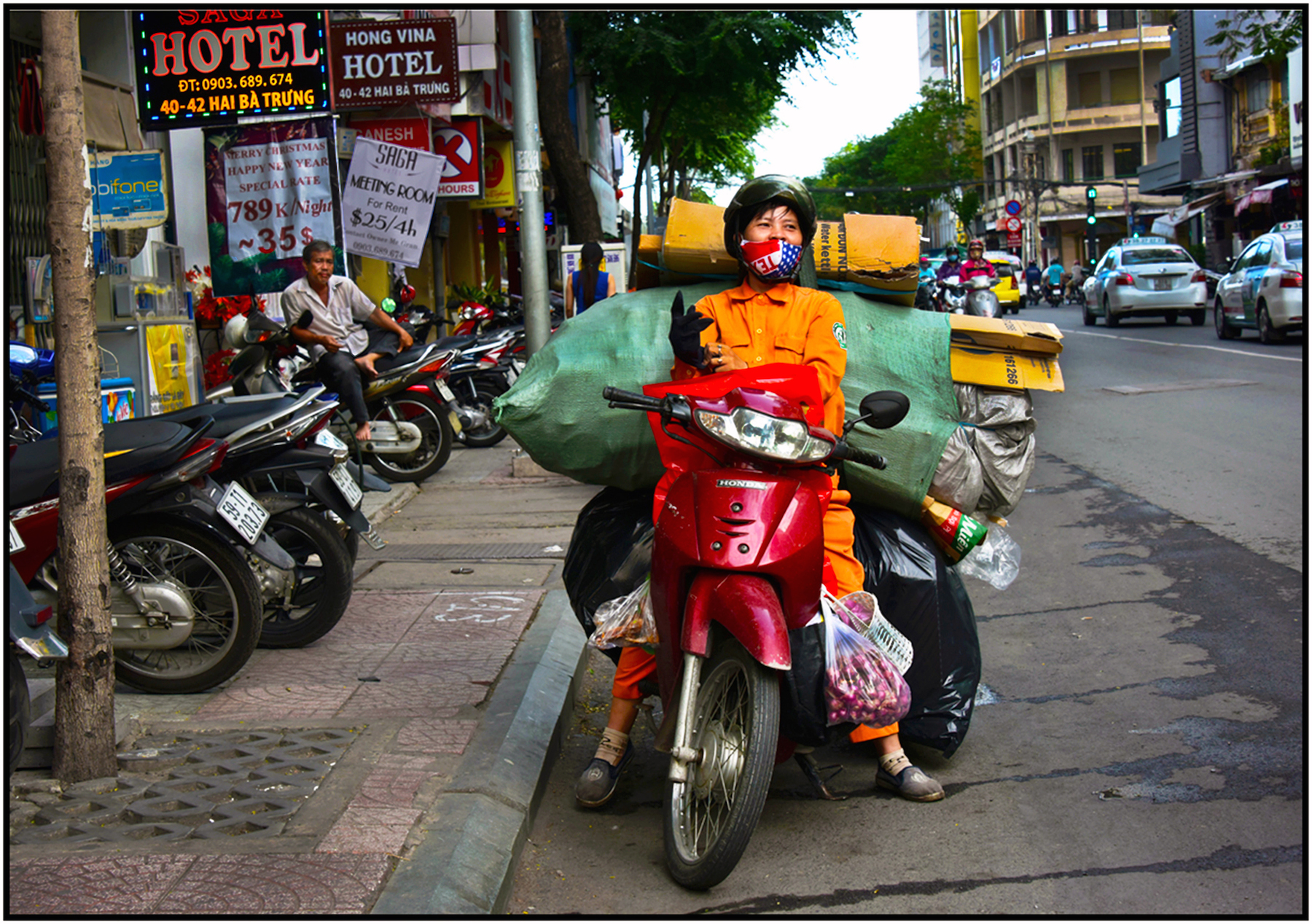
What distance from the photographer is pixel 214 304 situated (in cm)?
1126

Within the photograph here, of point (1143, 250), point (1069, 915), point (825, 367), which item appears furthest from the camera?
point (1143, 250)

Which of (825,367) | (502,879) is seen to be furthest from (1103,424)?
(502,879)

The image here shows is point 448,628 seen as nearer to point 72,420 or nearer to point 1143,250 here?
point 72,420

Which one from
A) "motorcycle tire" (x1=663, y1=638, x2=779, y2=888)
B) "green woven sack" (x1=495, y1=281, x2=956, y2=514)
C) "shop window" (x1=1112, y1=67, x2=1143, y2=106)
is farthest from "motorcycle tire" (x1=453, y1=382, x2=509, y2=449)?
"shop window" (x1=1112, y1=67, x2=1143, y2=106)

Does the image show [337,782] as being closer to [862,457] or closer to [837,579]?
[837,579]

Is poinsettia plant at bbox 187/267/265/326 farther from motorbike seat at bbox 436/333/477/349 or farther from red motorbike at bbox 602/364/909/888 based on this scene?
red motorbike at bbox 602/364/909/888

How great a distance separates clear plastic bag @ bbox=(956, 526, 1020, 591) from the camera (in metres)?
4.43

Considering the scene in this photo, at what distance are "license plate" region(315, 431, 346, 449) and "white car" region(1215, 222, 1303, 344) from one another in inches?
657

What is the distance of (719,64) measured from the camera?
1989cm

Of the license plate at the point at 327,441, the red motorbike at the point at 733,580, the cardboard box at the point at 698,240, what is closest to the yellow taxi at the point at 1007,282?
the license plate at the point at 327,441

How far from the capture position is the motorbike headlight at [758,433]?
311cm

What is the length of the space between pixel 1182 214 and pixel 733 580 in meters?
43.9

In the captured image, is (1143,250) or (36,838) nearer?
(36,838)

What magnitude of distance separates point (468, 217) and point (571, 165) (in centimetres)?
684
